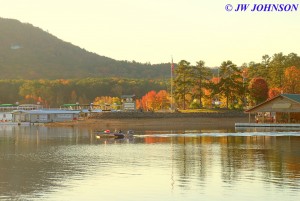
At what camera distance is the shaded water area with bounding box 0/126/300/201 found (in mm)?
32969

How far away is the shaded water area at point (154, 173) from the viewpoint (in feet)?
108

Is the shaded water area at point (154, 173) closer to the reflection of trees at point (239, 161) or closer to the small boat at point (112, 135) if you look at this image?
the reflection of trees at point (239, 161)

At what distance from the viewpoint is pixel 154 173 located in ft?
137

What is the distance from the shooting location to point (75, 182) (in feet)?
123

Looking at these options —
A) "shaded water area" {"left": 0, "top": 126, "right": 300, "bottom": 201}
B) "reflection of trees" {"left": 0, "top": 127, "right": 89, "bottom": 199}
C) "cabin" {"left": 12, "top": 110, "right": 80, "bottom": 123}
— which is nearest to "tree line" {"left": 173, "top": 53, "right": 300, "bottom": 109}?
"cabin" {"left": 12, "top": 110, "right": 80, "bottom": 123}

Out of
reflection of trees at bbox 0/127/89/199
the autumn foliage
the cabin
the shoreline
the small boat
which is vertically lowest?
reflection of trees at bbox 0/127/89/199

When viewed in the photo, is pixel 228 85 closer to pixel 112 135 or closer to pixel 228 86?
pixel 228 86

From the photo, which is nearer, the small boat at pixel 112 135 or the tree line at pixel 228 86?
the small boat at pixel 112 135

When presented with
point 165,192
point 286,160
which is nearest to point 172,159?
point 286,160

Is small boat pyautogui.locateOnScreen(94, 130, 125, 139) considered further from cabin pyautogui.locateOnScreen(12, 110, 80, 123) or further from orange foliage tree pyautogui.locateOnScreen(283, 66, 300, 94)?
cabin pyautogui.locateOnScreen(12, 110, 80, 123)

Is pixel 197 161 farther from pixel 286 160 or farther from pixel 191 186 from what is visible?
pixel 191 186

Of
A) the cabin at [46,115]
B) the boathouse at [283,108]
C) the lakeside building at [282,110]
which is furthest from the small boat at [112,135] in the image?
A: the cabin at [46,115]

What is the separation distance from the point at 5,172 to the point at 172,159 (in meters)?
14.6

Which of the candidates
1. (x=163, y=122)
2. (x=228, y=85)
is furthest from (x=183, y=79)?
(x=163, y=122)
